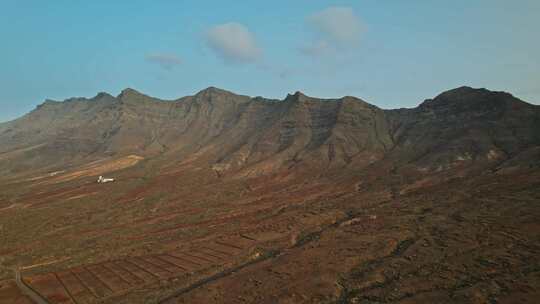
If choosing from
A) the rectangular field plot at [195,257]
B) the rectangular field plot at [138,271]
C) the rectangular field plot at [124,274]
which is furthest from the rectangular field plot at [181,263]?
the rectangular field plot at [124,274]

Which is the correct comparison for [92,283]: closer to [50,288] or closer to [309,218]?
[50,288]

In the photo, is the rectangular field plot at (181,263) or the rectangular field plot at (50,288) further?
the rectangular field plot at (181,263)

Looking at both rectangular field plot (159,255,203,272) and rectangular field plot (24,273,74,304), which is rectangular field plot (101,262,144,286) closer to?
rectangular field plot (159,255,203,272)

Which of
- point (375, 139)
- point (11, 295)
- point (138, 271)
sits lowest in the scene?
point (11, 295)

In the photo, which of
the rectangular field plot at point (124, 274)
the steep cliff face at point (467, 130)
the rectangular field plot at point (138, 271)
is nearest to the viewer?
the rectangular field plot at point (124, 274)

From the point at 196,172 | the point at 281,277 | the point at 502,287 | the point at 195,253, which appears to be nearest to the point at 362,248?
the point at 281,277

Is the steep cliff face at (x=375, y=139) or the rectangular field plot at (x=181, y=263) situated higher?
the steep cliff face at (x=375, y=139)

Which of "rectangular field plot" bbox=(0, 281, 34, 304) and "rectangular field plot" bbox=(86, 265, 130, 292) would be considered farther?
"rectangular field plot" bbox=(86, 265, 130, 292)

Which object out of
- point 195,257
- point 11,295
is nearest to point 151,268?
point 195,257

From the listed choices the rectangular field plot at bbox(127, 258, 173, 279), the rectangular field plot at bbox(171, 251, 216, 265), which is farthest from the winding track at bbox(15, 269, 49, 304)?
the rectangular field plot at bbox(171, 251, 216, 265)

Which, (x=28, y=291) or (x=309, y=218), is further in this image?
(x=309, y=218)

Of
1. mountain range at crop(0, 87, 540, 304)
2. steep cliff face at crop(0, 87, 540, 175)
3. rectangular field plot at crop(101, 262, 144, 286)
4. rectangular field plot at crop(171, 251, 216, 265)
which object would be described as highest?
steep cliff face at crop(0, 87, 540, 175)

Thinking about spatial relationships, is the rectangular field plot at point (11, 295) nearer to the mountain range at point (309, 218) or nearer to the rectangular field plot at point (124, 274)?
the mountain range at point (309, 218)

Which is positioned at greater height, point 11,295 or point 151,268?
point 151,268
